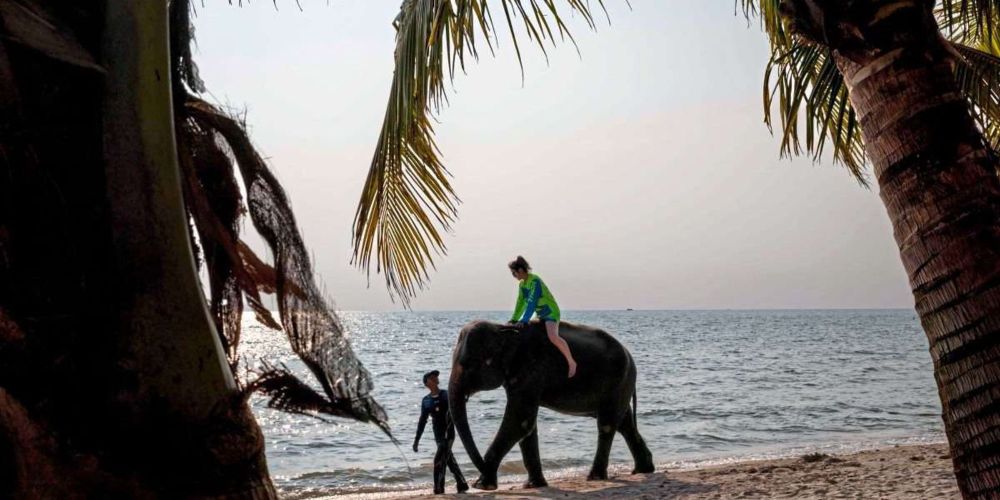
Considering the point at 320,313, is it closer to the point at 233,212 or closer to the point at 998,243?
the point at 233,212

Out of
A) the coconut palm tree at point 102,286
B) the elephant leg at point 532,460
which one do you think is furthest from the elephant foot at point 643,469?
the coconut palm tree at point 102,286

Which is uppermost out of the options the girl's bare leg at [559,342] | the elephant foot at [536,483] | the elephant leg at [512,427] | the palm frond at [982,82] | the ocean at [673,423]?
the palm frond at [982,82]

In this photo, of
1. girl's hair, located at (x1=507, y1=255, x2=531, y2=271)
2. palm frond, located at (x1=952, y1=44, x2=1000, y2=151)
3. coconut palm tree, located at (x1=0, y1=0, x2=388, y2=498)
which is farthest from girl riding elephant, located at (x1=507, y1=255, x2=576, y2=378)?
coconut palm tree, located at (x1=0, y1=0, x2=388, y2=498)

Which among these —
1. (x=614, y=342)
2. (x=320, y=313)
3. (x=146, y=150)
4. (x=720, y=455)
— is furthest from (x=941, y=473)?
(x=146, y=150)

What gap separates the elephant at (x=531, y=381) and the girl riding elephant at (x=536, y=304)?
9.0 inches

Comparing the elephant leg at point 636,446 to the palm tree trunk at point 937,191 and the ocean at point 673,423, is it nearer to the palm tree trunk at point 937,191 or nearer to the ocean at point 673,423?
the ocean at point 673,423

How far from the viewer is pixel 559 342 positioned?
11.2 m

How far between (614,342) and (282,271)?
9890 millimetres

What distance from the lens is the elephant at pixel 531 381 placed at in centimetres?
1102

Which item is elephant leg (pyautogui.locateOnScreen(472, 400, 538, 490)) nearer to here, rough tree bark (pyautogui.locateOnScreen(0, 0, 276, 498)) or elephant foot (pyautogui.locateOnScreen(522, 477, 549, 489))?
elephant foot (pyautogui.locateOnScreen(522, 477, 549, 489))

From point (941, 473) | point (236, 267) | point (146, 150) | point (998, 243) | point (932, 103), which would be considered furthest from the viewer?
point (941, 473)

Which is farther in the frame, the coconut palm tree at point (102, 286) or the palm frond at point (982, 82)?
the palm frond at point (982, 82)

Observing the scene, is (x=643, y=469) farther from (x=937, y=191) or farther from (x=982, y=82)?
(x=937, y=191)

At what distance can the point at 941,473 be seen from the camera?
1002 cm
